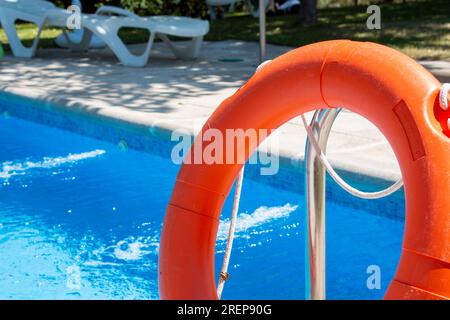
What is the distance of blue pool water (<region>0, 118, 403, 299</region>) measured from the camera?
13.0 feet

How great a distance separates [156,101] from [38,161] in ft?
3.58

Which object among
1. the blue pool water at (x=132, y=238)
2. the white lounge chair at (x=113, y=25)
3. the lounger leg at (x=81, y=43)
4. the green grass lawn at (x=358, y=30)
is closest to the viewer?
the blue pool water at (x=132, y=238)

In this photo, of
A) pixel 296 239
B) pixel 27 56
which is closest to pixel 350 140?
pixel 296 239

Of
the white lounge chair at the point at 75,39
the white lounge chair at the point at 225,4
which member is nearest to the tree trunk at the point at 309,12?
the white lounge chair at the point at 225,4

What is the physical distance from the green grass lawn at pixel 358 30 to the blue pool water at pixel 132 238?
3.73 metres

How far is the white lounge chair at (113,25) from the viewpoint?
8.45m

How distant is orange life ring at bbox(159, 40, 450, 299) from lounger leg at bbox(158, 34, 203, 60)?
700 cm

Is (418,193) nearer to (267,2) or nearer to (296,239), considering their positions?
(296,239)

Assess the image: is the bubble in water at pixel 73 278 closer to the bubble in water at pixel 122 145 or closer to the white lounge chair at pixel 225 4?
the bubble in water at pixel 122 145

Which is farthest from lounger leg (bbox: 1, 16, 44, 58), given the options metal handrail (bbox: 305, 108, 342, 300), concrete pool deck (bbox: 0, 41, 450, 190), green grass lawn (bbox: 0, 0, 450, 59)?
metal handrail (bbox: 305, 108, 342, 300)

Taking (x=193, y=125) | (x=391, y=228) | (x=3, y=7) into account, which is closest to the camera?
(x=391, y=228)

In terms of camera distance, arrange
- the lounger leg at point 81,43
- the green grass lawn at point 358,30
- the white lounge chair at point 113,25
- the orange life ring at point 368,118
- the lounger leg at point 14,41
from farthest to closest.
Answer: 1. the lounger leg at point 81,43
2. the lounger leg at point 14,41
3. the green grass lawn at point 358,30
4. the white lounge chair at point 113,25
5. the orange life ring at point 368,118

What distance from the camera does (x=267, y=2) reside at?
47.0 feet

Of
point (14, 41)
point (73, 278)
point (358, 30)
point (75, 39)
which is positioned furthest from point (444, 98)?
point (75, 39)
